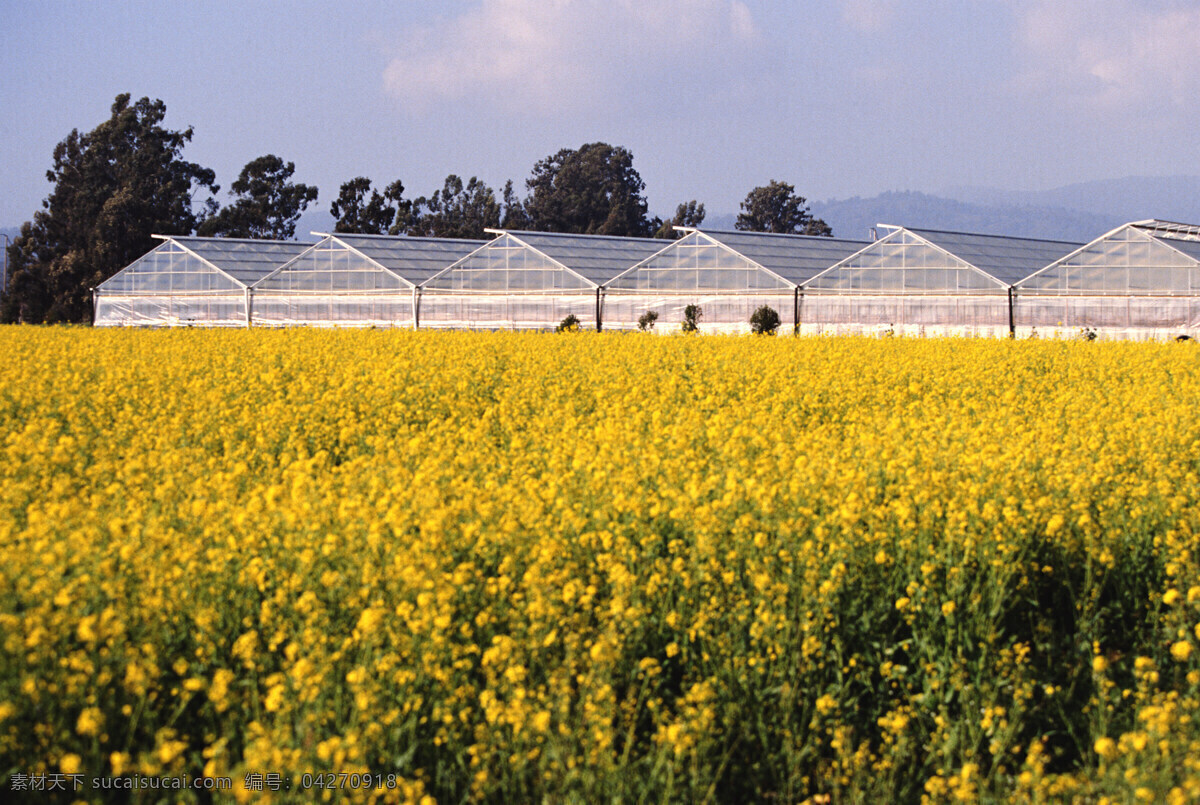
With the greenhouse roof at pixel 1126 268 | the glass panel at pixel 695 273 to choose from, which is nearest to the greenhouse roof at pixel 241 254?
the glass panel at pixel 695 273

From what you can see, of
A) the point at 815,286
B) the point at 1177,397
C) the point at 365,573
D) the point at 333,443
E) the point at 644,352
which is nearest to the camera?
the point at 365,573

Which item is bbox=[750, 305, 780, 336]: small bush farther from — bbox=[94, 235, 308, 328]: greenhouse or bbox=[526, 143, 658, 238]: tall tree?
bbox=[526, 143, 658, 238]: tall tree

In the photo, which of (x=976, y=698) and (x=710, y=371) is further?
(x=710, y=371)

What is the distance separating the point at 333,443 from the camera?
8.39 metres

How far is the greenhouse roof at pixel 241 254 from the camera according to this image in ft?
137

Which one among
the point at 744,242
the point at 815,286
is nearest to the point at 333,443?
the point at 815,286

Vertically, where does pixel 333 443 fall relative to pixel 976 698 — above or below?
above

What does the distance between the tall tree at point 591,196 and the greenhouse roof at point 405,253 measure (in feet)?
131

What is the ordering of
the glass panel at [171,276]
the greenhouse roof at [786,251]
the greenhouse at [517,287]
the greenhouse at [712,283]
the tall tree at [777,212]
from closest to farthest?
the greenhouse at [712,283]
the greenhouse roof at [786,251]
the greenhouse at [517,287]
the glass panel at [171,276]
the tall tree at [777,212]

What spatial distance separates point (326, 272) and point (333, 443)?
32405 mm

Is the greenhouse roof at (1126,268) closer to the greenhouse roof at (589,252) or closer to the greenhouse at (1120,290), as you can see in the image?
the greenhouse at (1120,290)

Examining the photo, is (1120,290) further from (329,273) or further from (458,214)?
(458,214)

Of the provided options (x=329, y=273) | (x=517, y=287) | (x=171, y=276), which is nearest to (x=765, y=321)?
(x=517, y=287)

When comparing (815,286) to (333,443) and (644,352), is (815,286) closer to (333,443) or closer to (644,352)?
(644,352)
